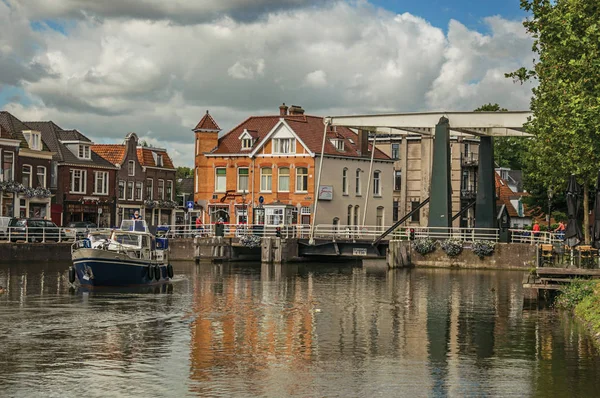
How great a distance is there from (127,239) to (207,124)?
133 ft

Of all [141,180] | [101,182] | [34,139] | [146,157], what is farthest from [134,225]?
[146,157]

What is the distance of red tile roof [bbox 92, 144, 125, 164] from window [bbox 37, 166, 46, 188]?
37.1 feet

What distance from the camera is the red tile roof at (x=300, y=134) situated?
249ft

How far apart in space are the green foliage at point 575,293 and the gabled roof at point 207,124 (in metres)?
51.5

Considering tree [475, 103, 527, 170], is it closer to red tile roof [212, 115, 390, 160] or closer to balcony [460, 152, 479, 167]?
balcony [460, 152, 479, 167]

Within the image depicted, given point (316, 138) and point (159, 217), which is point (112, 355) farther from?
point (159, 217)

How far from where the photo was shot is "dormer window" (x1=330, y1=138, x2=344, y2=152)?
253ft

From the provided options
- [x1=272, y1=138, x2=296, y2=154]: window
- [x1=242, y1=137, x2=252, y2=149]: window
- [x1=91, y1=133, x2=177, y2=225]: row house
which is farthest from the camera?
[x1=91, y1=133, x2=177, y2=225]: row house

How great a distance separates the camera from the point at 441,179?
54.7 meters

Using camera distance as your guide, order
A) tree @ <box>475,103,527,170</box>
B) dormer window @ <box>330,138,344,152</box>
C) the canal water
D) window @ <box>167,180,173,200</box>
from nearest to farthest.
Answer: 1. the canal water
2. dormer window @ <box>330,138,344,152</box>
3. window @ <box>167,180,173,200</box>
4. tree @ <box>475,103,527,170</box>

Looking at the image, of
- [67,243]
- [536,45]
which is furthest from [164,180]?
[536,45]

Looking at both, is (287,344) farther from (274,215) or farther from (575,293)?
(274,215)

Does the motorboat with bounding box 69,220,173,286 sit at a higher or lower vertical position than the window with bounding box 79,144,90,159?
lower

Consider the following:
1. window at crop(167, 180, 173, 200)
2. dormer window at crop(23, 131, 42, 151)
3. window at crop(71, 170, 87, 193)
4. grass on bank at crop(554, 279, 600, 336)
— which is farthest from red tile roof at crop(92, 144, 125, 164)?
grass on bank at crop(554, 279, 600, 336)
